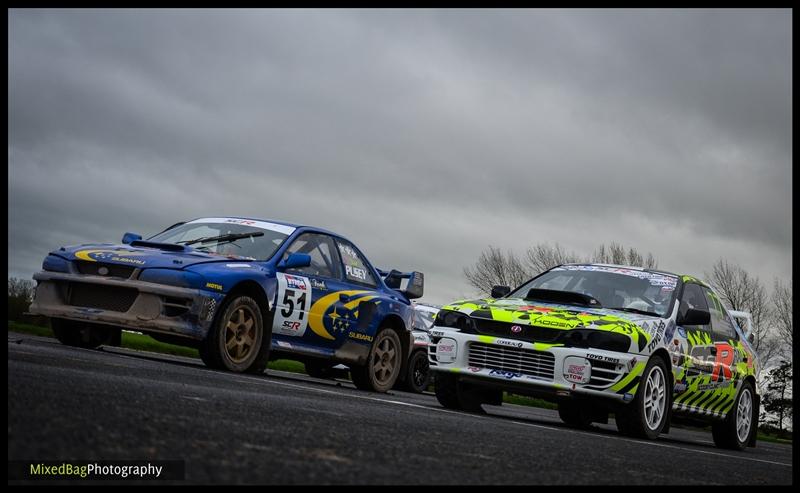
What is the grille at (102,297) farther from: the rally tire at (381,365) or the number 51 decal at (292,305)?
the rally tire at (381,365)

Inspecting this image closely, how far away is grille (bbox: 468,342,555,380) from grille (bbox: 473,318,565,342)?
0.43 ft

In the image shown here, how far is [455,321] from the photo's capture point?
33.6 ft

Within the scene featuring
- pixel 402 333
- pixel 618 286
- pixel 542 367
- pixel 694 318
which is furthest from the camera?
pixel 402 333

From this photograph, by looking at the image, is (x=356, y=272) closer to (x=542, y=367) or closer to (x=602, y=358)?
(x=542, y=367)

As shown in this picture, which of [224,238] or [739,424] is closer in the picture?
[224,238]

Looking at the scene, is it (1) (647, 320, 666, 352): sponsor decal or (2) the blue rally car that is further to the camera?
(2) the blue rally car

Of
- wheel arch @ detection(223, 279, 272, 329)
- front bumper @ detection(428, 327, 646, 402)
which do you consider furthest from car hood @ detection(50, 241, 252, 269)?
front bumper @ detection(428, 327, 646, 402)

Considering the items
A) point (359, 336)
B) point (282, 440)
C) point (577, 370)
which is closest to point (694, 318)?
point (577, 370)

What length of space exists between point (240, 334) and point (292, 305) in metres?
0.77

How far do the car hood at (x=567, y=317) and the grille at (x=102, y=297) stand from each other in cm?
309

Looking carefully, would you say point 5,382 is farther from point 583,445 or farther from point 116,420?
point 583,445

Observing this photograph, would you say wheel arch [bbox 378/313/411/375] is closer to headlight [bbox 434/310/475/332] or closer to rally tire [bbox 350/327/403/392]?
rally tire [bbox 350/327/403/392]

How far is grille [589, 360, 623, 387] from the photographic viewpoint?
926 cm

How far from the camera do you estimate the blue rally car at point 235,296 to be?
989cm
